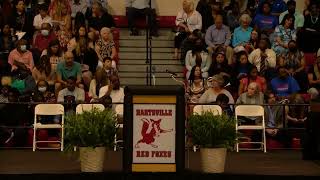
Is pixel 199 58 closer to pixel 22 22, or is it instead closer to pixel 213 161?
pixel 22 22

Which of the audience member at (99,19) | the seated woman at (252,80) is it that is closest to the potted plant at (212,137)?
the seated woman at (252,80)

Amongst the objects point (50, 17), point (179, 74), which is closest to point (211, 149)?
point (179, 74)

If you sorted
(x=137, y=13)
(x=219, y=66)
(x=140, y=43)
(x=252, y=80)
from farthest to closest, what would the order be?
(x=137, y=13), (x=140, y=43), (x=219, y=66), (x=252, y=80)

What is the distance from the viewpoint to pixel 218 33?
20422mm

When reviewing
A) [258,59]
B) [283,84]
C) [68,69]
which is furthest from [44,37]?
[283,84]

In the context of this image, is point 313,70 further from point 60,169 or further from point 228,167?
point 60,169

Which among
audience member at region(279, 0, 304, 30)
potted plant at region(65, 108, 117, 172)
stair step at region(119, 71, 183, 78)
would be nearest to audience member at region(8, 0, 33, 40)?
stair step at region(119, 71, 183, 78)

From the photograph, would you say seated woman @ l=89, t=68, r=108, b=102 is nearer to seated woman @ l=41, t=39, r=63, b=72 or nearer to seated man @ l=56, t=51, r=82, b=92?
seated man @ l=56, t=51, r=82, b=92

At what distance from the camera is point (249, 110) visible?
53.7ft

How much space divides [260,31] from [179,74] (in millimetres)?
2175

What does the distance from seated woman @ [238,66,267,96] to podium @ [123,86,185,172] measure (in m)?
5.86

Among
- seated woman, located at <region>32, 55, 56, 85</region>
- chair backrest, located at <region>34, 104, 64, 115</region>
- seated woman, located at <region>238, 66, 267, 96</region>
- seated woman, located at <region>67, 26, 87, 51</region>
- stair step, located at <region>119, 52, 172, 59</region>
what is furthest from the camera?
stair step, located at <region>119, 52, 172, 59</region>

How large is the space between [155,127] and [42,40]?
863 centimetres

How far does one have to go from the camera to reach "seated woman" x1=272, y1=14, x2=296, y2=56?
20281mm
